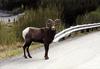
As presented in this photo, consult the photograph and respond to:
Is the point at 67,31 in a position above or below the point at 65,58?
above

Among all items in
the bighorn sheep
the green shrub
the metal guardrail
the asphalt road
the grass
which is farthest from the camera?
the green shrub

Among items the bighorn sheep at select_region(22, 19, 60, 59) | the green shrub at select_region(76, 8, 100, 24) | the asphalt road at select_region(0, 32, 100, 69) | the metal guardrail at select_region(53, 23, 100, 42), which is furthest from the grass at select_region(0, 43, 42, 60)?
the green shrub at select_region(76, 8, 100, 24)

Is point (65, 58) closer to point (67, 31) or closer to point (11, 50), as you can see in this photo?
point (11, 50)

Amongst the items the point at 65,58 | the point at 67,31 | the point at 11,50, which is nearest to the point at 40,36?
the point at 65,58

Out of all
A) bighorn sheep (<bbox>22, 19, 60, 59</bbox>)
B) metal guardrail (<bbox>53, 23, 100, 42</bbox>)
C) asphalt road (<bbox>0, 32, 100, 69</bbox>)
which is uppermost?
bighorn sheep (<bbox>22, 19, 60, 59</bbox>)

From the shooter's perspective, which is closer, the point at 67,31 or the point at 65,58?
the point at 65,58

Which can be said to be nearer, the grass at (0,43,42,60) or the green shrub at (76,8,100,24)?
the grass at (0,43,42,60)

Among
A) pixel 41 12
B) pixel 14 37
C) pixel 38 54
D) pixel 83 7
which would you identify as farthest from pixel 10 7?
pixel 38 54

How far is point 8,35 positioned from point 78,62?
520 cm

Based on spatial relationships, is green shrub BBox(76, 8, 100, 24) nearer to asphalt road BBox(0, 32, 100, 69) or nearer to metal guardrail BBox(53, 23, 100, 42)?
metal guardrail BBox(53, 23, 100, 42)

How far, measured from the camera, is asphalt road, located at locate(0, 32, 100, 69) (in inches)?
536

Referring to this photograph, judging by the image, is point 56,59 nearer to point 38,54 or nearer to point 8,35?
point 38,54

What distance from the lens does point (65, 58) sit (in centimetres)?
1515

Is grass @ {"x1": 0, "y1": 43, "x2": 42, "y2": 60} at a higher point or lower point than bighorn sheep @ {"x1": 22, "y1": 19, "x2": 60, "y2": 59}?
lower
